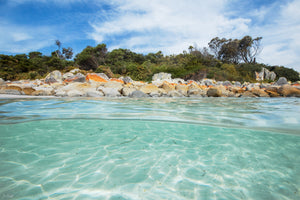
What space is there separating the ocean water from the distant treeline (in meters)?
18.2

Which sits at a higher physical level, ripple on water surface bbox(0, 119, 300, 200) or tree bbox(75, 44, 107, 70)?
tree bbox(75, 44, 107, 70)

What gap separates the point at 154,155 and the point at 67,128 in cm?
192

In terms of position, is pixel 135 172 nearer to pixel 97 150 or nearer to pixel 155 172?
pixel 155 172

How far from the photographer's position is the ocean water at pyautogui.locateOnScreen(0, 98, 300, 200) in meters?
1.25

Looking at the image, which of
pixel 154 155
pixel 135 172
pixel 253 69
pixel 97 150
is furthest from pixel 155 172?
pixel 253 69

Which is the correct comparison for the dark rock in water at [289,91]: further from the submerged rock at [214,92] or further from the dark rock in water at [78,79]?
the dark rock in water at [78,79]

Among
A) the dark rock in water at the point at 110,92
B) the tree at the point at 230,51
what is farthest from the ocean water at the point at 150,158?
the tree at the point at 230,51

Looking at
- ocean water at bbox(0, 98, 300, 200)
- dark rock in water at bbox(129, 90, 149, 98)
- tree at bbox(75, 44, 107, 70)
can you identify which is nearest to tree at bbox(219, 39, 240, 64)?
tree at bbox(75, 44, 107, 70)

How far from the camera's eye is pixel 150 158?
180 cm

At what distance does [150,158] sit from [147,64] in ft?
82.7

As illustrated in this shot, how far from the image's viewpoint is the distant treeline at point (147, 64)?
21484 mm

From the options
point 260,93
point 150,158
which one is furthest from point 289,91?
point 150,158

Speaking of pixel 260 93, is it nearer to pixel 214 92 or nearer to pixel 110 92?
pixel 214 92

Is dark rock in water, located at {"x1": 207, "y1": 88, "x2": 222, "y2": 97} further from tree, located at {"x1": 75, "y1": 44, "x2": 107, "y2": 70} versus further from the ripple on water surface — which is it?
tree, located at {"x1": 75, "y1": 44, "x2": 107, "y2": 70}
